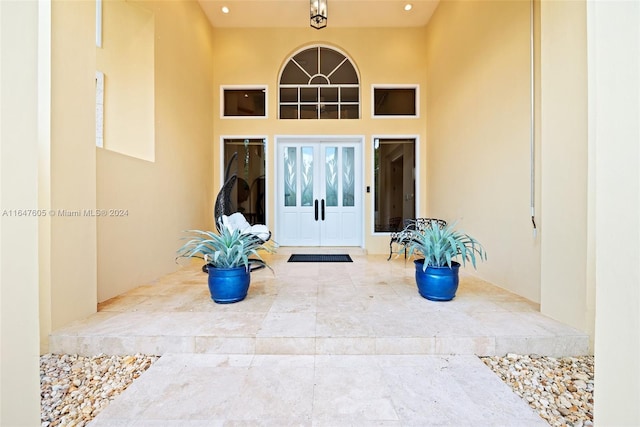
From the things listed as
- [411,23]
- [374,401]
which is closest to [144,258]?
[374,401]

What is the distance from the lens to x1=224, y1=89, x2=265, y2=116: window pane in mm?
5008

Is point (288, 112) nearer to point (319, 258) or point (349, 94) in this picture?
point (349, 94)

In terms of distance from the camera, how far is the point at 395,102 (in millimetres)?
5016

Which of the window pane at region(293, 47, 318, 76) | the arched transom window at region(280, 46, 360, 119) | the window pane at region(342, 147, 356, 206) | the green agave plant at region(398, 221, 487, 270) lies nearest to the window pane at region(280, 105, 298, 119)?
the arched transom window at region(280, 46, 360, 119)

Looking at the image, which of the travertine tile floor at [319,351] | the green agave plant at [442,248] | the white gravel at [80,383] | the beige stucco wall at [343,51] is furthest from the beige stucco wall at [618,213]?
the beige stucco wall at [343,51]

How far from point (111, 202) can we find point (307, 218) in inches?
125

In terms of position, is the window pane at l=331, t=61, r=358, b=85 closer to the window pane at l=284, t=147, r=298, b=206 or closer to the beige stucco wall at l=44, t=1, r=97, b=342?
the window pane at l=284, t=147, r=298, b=206

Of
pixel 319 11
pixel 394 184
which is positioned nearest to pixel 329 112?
pixel 319 11

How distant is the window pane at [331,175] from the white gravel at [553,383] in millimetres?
3783

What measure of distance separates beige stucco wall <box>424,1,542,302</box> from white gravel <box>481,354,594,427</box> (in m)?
0.88

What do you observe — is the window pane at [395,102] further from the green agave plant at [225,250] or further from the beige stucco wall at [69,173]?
the beige stucco wall at [69,173]

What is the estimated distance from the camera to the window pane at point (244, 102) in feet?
16.4

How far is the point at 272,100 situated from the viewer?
4949 millimetres

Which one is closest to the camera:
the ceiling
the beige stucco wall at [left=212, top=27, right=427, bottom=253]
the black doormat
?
the black doormat
